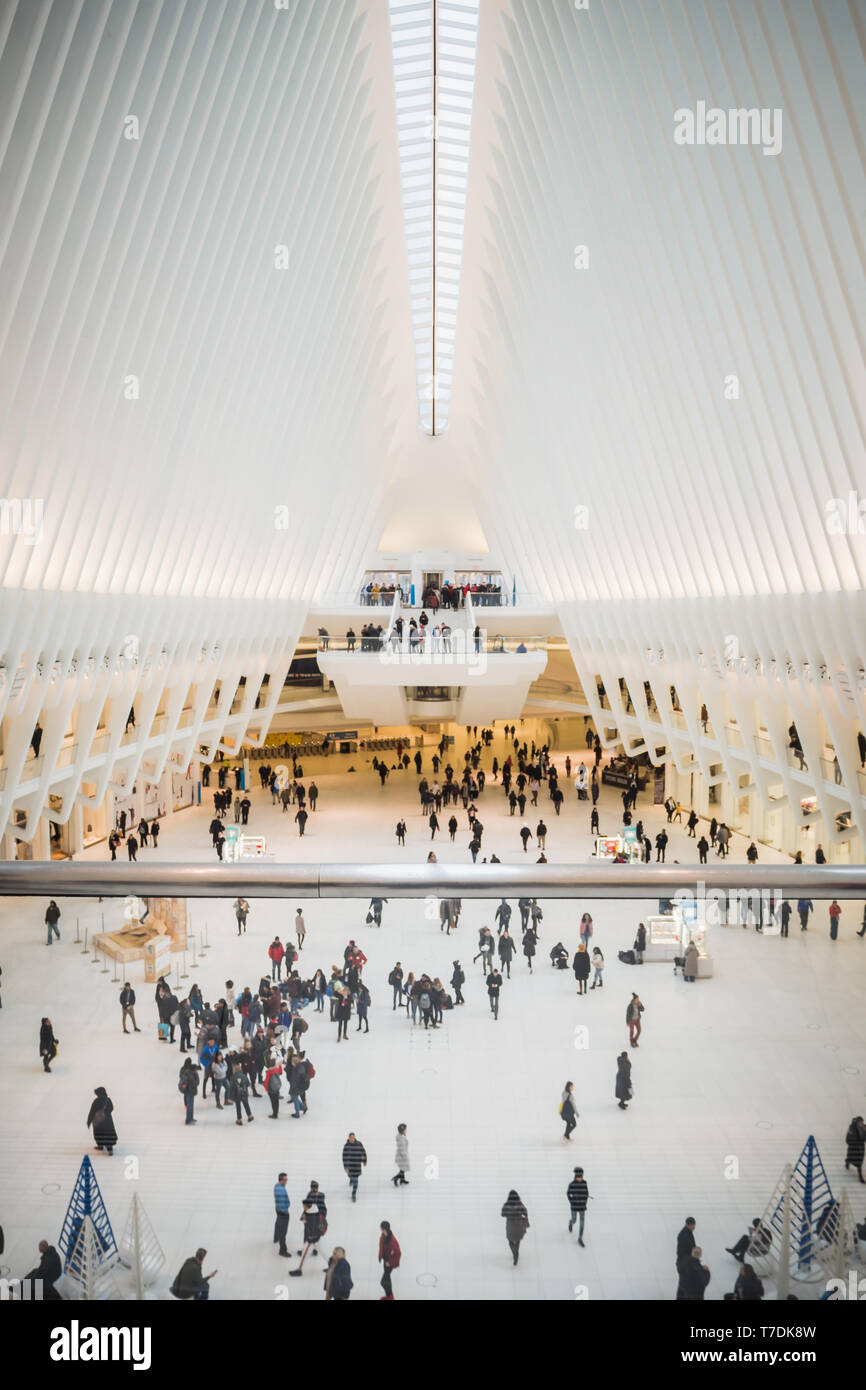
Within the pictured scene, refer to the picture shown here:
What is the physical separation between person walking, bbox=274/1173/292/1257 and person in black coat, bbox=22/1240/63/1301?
0.39 metres

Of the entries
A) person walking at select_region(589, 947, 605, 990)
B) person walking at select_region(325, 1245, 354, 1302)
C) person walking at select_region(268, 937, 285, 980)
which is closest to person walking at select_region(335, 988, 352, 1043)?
person walking at select_region(268, 937, 285, 980)

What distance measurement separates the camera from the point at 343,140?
20094 mm

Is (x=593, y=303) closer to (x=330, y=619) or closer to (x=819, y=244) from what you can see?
(x=819, y=244)

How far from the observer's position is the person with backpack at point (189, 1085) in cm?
198

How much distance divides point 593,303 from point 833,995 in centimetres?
1924

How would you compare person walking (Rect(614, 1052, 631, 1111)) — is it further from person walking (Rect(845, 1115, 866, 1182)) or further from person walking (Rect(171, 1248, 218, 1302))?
person walking (Rect(171, 1248, 218, 1302))

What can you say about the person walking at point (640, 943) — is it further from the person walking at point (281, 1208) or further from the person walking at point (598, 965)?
the person walking at point (281, 1208)

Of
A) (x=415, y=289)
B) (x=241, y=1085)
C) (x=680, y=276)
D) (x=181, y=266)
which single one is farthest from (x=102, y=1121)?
(x=415, y=289)

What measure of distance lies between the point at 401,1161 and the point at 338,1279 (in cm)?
25

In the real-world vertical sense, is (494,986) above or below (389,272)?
below

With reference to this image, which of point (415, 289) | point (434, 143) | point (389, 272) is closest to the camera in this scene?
point (434, 143)

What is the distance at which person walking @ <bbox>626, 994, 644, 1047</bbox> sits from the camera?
2.07 metres

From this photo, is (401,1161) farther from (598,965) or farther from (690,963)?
(690,963)

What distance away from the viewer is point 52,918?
6.98ft
